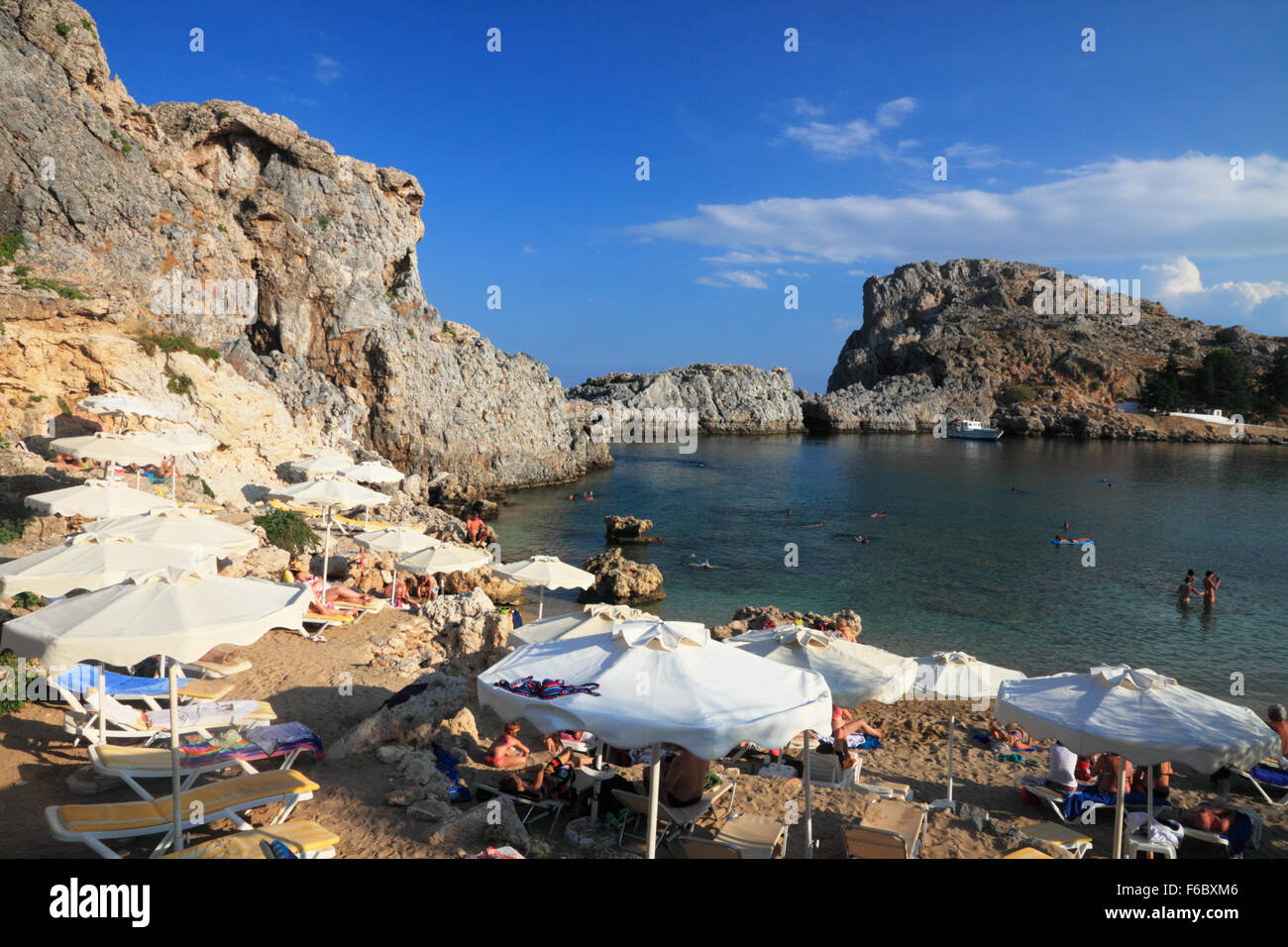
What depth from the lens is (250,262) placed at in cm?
3525

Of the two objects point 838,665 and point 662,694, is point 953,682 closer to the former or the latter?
point 838,665

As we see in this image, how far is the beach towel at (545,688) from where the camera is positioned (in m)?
5.21

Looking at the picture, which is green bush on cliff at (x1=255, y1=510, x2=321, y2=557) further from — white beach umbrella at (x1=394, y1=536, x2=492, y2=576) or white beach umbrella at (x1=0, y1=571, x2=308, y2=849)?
white beach umbrella at (x1=0, y1=571, x2=308, y2=849)

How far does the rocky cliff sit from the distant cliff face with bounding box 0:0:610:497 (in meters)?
77.4

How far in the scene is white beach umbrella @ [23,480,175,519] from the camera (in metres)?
11.8

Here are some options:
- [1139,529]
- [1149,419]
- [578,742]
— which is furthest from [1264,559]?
[1149,419]

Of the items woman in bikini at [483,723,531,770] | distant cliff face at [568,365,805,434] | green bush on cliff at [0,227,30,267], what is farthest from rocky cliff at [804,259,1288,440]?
woman in bikini at [483,723,531,770]

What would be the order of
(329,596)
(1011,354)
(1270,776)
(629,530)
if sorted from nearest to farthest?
(1270,776) < (329,596) < (629,530) < (1011,354)

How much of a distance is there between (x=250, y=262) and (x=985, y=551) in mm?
35630

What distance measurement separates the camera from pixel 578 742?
31.5 ft

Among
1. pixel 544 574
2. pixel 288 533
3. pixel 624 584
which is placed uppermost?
pixel 288 533


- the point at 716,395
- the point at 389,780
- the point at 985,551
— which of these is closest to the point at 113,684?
the point at 389,780

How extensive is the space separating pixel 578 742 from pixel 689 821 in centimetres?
298
